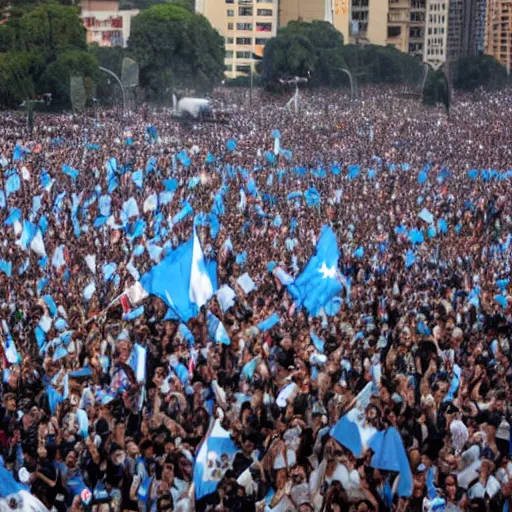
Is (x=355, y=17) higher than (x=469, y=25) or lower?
lower

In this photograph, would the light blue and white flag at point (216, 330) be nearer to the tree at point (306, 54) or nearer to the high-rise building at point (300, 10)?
the tree at point (306, 54)

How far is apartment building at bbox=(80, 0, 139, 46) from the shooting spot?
184 ft

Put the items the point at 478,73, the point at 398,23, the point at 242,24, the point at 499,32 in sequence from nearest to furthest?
the point at 478,73, the point at 499,32, the point at 398,23, the point at 242,24

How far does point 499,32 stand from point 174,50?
38.4ft

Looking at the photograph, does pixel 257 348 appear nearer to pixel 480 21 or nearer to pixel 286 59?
pixel 480 21

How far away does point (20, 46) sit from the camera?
51.1 metres

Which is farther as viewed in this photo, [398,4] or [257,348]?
[398,4]

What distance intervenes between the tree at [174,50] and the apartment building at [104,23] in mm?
978

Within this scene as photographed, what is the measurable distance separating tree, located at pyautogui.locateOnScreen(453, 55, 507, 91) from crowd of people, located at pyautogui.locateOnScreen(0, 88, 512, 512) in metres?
15.9

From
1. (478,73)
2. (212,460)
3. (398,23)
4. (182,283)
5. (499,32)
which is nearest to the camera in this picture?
(212,460)

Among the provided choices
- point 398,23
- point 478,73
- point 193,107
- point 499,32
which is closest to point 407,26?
point 398,23

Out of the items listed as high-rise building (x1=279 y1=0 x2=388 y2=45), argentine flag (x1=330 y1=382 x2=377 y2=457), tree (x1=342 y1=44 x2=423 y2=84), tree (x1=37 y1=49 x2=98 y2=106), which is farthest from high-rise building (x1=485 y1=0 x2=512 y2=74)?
argentine flag (x1=330 y1=382 x2=377 y2=457)

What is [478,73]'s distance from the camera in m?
48.6

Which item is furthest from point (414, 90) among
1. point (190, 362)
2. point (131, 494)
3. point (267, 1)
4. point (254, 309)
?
point (131, 494)
